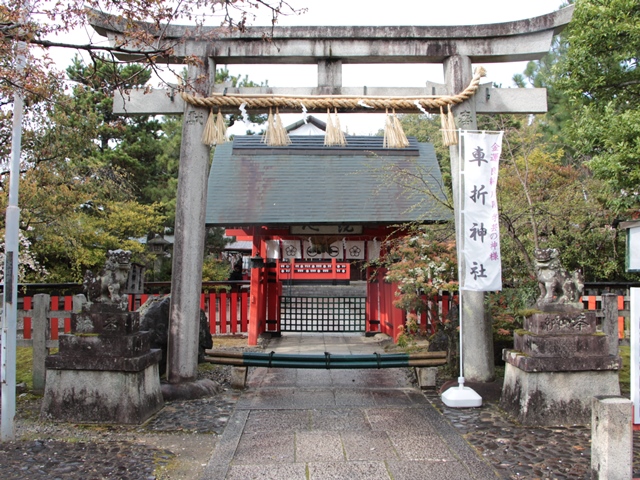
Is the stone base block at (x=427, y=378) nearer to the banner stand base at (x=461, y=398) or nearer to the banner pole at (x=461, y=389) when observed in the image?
the banner pole at (x=461, y=389)

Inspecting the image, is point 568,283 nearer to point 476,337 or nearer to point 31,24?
point 476,337

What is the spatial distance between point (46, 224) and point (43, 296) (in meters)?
4.08

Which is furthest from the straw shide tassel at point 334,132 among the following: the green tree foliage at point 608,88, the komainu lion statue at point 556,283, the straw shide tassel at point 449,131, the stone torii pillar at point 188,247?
the green tree foliage at point 608,88

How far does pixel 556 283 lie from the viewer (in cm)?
579

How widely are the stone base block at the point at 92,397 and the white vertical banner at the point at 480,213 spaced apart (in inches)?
160

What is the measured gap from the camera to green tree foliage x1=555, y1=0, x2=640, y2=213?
8.76 metres

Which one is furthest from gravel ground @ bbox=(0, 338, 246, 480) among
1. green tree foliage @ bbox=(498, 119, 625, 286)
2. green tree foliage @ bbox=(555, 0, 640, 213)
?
green tree foliage @ bbox=(555, 0, 640, 213)

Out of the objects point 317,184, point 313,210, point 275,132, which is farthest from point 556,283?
point 317,184

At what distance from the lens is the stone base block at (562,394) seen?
5.48 m

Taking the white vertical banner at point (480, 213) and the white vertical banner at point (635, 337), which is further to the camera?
the white vertical banner at point (480, 213)

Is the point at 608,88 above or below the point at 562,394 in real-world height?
above

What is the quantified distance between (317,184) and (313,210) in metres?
1.38

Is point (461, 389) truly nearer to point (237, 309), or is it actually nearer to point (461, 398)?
point (461, 398)

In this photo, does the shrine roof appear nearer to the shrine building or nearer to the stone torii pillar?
the shrine building
